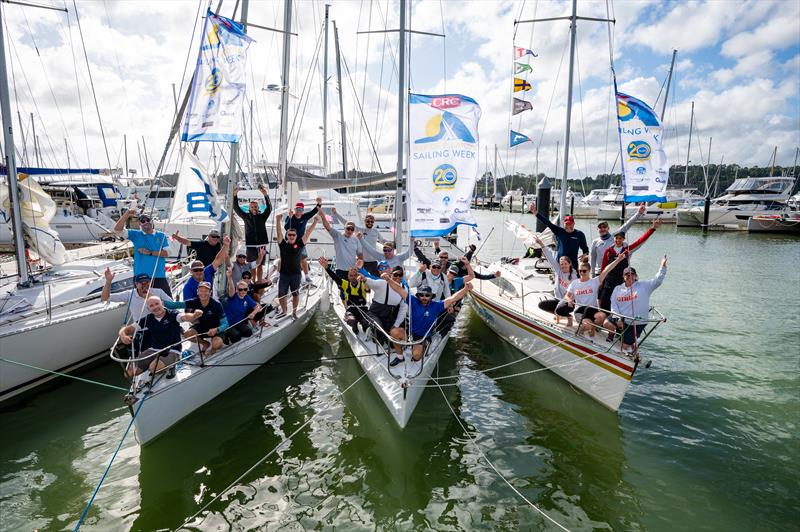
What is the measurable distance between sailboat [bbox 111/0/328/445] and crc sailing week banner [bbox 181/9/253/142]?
7 centimetres

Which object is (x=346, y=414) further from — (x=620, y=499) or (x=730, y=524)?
(x=730, y=524)

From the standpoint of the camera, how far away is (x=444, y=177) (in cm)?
684

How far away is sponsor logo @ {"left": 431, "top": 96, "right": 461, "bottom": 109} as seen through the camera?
674cm

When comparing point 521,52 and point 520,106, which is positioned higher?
point 521,52

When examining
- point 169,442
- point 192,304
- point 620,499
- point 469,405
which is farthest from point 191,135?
point 620,499

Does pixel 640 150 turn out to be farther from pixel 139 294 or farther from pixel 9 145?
pixel 9 145

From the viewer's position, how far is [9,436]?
6535 millimetres

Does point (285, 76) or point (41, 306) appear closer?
point (41, 306)

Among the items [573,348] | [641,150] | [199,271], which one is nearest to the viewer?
[199,271]

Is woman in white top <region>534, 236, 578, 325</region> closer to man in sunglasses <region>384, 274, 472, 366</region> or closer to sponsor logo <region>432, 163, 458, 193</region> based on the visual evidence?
man in sunglasses <region>384, 274, 472, 366</region>

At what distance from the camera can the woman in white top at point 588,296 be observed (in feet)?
25.4

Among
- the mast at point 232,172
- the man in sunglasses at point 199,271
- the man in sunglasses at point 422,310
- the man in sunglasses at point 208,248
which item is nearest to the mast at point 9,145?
the man in sunglasses at point 208,248

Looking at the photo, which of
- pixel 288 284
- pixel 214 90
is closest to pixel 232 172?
pixel 214 90

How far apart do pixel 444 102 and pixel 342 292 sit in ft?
14.2
